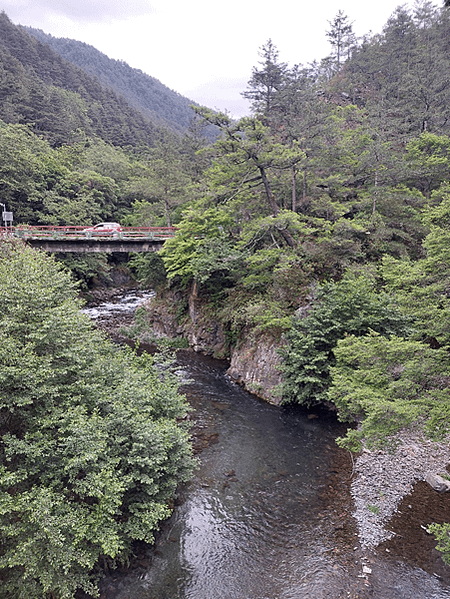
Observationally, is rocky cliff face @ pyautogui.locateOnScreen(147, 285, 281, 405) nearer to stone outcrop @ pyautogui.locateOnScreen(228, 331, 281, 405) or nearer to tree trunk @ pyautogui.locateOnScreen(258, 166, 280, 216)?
stone outcrop @ pyautogui.locateOnScreen(228, 331, 281, 405)

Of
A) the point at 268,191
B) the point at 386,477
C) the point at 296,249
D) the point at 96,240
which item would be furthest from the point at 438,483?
the point at 96,240

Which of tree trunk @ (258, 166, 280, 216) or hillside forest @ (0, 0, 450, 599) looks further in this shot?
tree trunk @ (258, 166, 280, 216)

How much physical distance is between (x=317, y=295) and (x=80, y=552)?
11563 mm

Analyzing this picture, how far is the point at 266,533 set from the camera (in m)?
8.43

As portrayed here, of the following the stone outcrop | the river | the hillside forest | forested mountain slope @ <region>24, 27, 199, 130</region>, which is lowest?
the river

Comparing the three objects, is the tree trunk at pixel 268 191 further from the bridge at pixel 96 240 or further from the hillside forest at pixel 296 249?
the bridge at pixel 96 240

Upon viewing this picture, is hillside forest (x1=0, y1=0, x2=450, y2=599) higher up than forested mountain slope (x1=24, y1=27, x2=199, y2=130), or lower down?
lower down

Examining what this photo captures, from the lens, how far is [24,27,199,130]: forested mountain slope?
15988 cm

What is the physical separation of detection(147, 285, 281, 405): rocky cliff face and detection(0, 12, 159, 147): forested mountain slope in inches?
1844

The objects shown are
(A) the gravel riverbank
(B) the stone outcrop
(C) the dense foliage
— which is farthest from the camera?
(B) the stone outcrop

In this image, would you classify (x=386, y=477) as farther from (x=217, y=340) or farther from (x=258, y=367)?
(x=217, y=340)

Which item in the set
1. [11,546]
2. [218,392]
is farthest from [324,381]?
[11,546]

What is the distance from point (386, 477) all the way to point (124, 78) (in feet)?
676

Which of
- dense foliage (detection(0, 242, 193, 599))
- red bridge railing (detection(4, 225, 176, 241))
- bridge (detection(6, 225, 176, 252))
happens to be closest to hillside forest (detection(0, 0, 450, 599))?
dense foliage (detection(0, 242, 193, 599))
